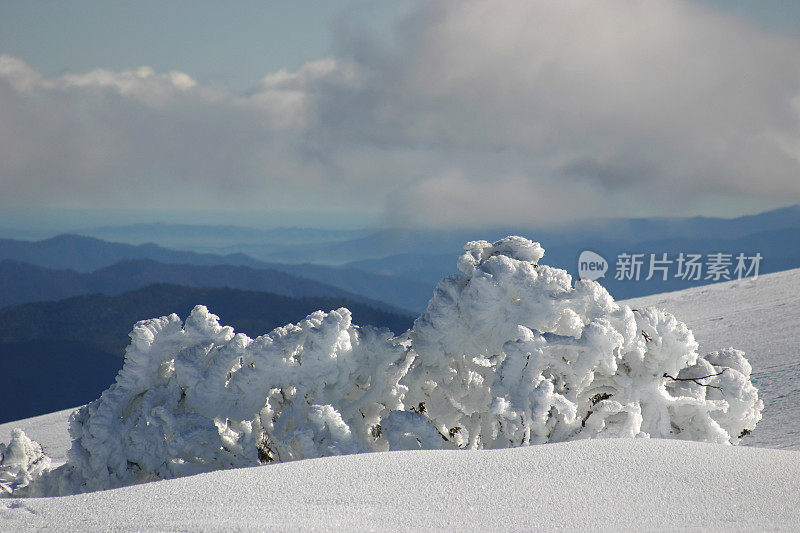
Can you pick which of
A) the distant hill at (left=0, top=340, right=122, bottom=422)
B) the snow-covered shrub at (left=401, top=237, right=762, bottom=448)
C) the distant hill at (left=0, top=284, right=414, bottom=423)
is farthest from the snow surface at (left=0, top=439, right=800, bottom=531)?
the distant hill at (left=0, top=340, right=122, bottom=422)

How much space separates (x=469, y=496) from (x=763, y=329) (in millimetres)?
4955

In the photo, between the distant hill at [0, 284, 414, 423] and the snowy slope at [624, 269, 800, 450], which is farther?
the distant hill at [0, 284, 414, 423]

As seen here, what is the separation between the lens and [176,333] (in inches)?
133

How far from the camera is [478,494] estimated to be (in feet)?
6.18

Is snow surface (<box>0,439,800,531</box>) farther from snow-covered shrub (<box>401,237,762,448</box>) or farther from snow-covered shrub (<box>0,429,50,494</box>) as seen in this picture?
snow-covered shrub (<box>0,429,50,494</box>)

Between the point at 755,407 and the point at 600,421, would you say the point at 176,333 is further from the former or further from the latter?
the point at 755,407

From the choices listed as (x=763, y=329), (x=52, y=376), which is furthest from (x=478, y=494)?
(x=52, y=376)

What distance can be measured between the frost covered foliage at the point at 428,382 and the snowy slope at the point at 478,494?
626mm

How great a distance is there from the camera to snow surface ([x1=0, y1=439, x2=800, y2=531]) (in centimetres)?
173

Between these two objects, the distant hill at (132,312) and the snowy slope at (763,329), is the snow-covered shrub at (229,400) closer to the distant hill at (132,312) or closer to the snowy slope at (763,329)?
the snowy slope at (763,329)

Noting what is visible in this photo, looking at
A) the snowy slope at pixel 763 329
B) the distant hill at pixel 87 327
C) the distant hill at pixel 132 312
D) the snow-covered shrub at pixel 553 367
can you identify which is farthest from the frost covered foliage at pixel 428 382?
the distant hill at pixel 132 312

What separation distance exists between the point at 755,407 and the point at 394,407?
1.65 meters

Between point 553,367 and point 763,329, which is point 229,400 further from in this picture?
point 763,329

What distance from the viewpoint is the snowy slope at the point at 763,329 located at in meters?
4.20
